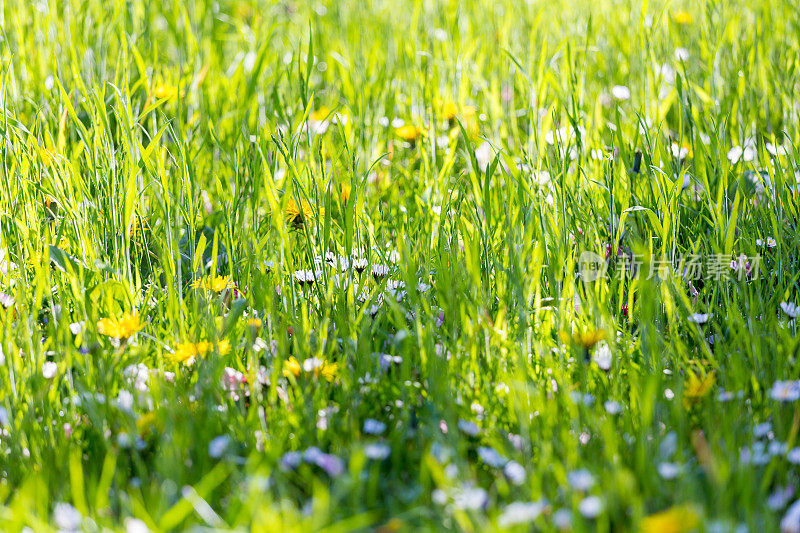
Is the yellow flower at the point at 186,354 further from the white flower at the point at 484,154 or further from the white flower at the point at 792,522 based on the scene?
the white flower at the point at 484,154

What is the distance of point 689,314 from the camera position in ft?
5.84

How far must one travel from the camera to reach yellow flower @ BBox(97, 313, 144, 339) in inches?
61.4

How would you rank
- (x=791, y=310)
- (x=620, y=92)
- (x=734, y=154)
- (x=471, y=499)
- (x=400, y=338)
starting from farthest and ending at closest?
(x=620, y=92) < (x=734, y=154) < (x=791, y=310) < (x=400, y=338) < (x=471, y=499)

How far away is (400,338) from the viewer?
1492mm

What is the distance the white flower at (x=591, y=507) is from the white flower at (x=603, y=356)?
0.43 meters

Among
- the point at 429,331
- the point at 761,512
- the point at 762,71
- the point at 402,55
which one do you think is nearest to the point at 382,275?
the point at 429,331

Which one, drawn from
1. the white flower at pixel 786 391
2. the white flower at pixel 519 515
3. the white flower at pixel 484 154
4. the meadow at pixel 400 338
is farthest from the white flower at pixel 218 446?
the white flower at pixel 484 154


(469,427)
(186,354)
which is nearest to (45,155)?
(186,354)

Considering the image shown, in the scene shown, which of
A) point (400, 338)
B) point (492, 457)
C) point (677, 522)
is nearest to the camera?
point (677, 522)

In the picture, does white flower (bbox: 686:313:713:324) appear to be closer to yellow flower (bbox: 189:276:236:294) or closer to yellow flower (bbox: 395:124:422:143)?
yellow flower (bbox: 189:276:236:294)

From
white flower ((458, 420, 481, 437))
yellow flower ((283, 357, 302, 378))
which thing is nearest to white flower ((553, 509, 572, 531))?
white flower ((458, 420, 481, 437))

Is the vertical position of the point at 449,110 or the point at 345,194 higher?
the point at 449,110

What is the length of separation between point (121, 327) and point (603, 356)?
0.97m

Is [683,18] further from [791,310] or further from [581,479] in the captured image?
[581,479]
